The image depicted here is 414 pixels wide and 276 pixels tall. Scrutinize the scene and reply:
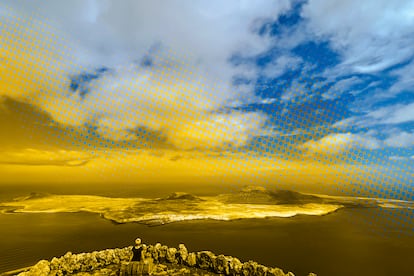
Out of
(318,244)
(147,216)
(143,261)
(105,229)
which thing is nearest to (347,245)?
(318,244)

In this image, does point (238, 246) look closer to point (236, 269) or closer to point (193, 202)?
point (236, 269)

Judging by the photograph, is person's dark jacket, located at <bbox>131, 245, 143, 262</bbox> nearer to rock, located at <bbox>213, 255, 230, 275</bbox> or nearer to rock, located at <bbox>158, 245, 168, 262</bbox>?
rock, located at <bbox>158, 245, 168, 262</bbox>

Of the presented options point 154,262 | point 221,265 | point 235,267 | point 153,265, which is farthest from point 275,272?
point 154,262

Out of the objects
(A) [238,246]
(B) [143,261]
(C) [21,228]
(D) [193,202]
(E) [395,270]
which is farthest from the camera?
(D) [193,202]

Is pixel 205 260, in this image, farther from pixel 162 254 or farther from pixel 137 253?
pixel 137 253

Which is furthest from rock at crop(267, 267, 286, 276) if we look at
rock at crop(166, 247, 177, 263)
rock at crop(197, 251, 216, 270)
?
rock at crop(166, 247, 177, 263)

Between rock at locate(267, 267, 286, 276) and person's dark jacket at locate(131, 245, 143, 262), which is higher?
rock at locate(267, 267, 286, 276)

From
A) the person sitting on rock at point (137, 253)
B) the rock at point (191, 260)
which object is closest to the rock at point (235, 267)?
the rock at point (191, 260)

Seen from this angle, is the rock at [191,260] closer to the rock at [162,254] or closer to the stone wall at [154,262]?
the stone wall at [154,262]
